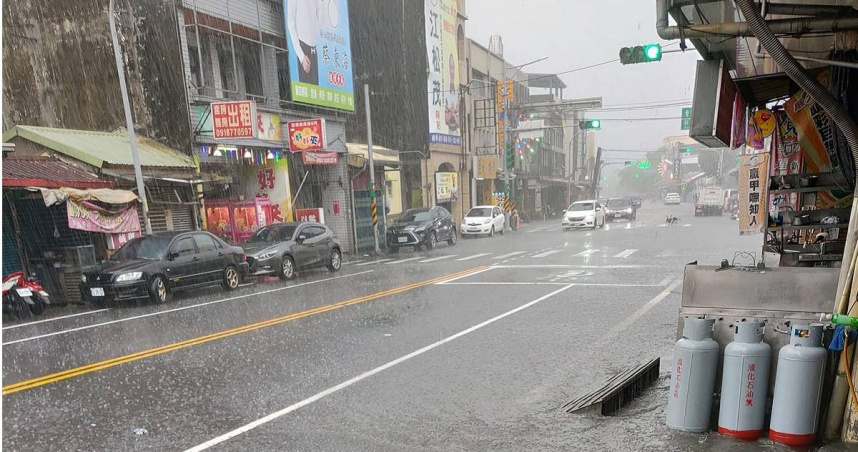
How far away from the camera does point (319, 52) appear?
2423 centimetres

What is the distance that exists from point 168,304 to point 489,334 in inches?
300

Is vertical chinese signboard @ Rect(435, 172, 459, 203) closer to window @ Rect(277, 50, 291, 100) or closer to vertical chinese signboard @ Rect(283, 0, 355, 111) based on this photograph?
vertical chinese signboard @ Rect(283, 0, 355, 111)

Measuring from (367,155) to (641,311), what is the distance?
19676 millimetres

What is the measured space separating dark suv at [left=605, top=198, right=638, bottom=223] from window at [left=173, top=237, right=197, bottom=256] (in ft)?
113

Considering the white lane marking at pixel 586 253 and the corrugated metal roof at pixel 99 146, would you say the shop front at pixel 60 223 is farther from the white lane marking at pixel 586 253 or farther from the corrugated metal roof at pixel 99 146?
the white lane marking at pixel 586 253

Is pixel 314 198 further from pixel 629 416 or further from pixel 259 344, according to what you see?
pixel 629 416

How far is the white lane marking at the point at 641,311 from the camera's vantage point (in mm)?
8586

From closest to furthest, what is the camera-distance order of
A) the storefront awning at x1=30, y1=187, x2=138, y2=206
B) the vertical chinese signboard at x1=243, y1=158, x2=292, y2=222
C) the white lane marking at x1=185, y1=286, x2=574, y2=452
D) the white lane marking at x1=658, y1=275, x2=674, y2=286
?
Answer: the white lane marking at x1=185, y1=286, x2=574, y2=452, the white lane marking at x1=658, y1=275, x2=674, y2=286, the storefront awning at x1=30, y1=187, x2=138, y2=206, the vertical chinese signboard at x1=243, y1=158, x2=292, y2=222

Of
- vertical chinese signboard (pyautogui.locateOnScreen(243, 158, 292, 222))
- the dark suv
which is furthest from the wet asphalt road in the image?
the dark suv

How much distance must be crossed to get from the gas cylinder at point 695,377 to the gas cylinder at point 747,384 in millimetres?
144

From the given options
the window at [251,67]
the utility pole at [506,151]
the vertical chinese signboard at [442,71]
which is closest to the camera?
the window at [251,67]

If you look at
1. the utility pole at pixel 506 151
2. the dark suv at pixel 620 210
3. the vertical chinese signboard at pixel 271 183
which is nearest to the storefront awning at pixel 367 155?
the vertical chinese signboard at pixel 271 183

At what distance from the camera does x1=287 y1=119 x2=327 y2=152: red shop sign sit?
20.9 m

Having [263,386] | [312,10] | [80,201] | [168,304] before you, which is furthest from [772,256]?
[312,10]
